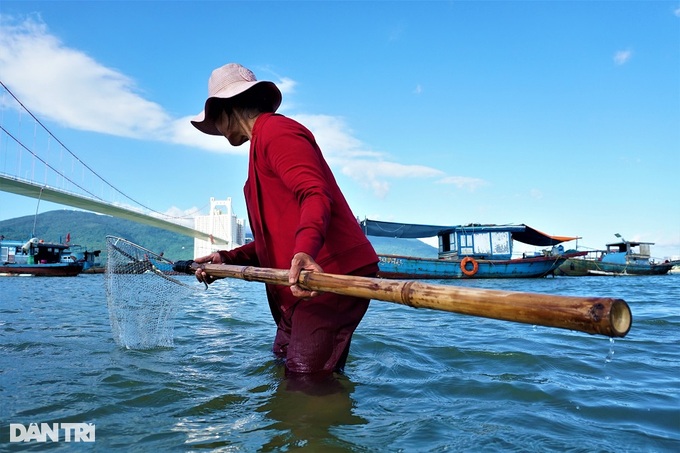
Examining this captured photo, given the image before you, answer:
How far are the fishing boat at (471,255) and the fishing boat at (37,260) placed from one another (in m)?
18.4

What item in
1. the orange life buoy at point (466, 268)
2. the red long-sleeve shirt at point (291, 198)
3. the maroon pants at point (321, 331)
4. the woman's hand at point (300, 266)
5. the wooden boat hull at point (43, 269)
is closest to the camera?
the woman's hand at point (300, 266)

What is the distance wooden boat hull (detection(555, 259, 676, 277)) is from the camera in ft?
112

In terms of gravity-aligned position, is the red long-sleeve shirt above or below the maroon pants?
above

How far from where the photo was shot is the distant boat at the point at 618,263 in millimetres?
34438

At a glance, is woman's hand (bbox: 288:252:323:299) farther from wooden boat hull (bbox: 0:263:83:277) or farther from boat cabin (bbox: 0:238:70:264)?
boat cabin (bbox: 0:238:70:264)

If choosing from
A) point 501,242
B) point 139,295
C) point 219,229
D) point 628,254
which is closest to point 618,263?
point 628,254

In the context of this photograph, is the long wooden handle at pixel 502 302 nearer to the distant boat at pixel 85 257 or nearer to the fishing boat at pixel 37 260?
the fishing boat at pixel 37 260

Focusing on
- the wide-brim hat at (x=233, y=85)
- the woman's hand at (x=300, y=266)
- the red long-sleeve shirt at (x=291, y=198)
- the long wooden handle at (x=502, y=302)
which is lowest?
the long wooden handle at (x=502, y=302)

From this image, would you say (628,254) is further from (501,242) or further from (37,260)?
(37,260)

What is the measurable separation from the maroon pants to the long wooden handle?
51 centimetres

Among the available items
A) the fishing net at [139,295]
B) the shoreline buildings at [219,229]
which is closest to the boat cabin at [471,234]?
the fishing net at [139,295]

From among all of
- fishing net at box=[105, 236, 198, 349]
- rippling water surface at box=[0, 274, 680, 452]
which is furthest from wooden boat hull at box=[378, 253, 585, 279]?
rippling water surface at box=[0, 274, 680, 452]

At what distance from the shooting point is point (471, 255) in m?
25.7

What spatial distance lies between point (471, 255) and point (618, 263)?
1658 centimetres
